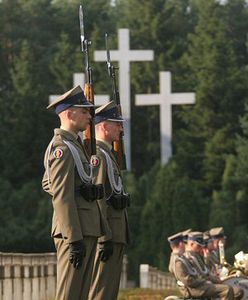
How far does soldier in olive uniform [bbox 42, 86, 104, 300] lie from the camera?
10.4 metres

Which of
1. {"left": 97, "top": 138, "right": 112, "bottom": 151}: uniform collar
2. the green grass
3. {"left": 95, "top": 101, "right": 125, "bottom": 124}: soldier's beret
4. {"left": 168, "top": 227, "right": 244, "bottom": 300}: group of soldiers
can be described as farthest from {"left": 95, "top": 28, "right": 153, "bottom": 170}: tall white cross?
{"left": 97, "top": 138, "right": 112, "bottom": 151}: uniform collar

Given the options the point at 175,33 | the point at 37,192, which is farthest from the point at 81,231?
the point at 175,33

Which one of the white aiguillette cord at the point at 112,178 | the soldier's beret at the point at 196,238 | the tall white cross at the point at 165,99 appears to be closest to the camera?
the white aiguillette cord at the point at 112,178

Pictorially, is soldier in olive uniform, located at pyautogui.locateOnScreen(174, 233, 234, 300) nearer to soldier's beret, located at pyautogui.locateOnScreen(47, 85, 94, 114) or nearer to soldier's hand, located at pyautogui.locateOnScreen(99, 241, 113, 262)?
soldier's hand, located at pyautogui.locateOnScreen(99, 241, 113, 262)

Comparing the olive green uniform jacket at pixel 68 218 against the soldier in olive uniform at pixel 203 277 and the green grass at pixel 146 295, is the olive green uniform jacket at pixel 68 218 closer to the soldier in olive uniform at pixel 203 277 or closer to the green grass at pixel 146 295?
the soldier in olive uniform at pixel 203 277

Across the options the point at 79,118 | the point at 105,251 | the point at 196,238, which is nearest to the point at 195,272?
the point at 196,238

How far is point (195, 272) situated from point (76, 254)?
5.94 metres

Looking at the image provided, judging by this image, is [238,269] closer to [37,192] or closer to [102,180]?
[102,180]

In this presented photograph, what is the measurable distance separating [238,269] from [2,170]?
22.9 metres

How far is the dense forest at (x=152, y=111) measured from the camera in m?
33.8

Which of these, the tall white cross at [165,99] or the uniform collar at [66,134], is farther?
the tall white cross at [165,99]

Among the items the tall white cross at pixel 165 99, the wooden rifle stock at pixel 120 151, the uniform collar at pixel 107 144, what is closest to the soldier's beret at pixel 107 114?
the uniform collar at pixel 107 144

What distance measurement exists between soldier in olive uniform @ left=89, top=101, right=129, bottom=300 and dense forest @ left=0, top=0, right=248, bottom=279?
65.7 ft

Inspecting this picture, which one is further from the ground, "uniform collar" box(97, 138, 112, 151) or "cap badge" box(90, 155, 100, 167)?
"uniform collar" box(97, 138, 112, 151)
